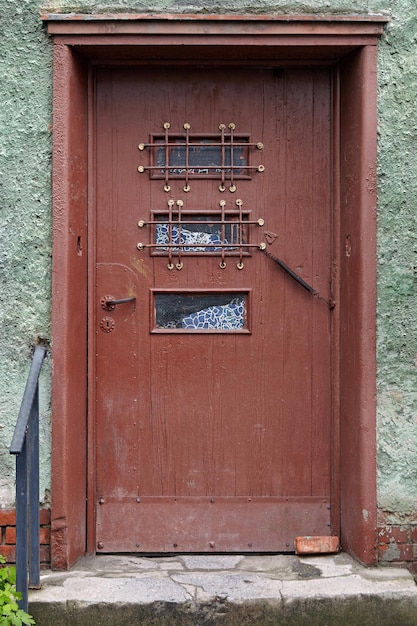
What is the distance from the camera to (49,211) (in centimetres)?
348

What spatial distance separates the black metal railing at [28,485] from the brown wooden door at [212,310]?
55 centimetres

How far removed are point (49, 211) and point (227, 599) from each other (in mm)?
1893

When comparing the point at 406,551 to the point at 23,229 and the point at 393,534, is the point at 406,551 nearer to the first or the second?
the point at 393,534

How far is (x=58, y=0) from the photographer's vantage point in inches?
136

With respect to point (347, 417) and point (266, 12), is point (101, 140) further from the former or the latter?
point (347, 417)

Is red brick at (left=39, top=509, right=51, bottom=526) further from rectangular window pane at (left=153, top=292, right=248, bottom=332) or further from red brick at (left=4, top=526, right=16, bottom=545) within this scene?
rectangular window pane at (left=153, top=292, right=248, bottom=332)

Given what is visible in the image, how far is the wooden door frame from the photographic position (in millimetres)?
3445

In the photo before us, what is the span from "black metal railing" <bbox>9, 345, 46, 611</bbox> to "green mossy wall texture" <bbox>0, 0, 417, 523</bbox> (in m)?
0.25

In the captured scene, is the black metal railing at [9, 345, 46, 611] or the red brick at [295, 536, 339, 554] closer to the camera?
the black metal railing at [9, 345, 46, 611]

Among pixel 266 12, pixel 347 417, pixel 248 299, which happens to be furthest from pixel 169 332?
pixel 266 12

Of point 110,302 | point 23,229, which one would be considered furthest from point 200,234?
point 23,229

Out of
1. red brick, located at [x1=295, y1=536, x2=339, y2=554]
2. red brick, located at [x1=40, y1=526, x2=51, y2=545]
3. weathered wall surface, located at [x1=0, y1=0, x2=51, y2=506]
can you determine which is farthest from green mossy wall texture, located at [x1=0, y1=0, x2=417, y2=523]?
red brick, located at [x1=295, y1=536, x2=339, y2=554]

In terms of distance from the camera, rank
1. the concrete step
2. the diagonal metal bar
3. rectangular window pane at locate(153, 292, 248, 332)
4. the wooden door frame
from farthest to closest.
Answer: rectangular window pane at locate(153, 292, 248, 332) → the wooden door frame → the concrete step → the diagonal metal bar

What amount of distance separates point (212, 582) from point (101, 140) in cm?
215
